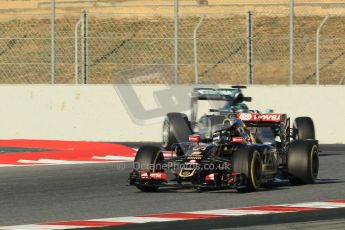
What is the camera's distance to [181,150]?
712 inches

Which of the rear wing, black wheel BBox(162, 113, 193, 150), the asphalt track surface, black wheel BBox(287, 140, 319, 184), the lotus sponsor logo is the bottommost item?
the asphalt track surface

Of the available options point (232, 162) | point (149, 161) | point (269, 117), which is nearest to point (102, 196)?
point (149, 161)

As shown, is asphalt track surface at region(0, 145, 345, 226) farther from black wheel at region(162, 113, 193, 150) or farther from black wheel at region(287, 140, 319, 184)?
black wheel at region(162, 113, 193, 150)

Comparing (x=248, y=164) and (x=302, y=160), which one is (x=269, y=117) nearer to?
(x=302, y=160)

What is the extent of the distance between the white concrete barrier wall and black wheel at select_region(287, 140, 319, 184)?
10963 mm

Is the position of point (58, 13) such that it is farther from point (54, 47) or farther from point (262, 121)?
point (262, 121)

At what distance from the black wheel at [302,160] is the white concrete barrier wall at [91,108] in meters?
11.0

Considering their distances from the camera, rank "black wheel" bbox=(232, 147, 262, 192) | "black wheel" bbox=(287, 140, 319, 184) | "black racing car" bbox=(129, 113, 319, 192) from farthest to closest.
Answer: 1. "black wheel" bbox=(287, 140, 319, 184)
2. "black racing car" bbox=(129, 113, 319, 192)
3. "black wheel" bbox=(232, 147, 262, 192)

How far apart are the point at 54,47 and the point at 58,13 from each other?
39.2 ft

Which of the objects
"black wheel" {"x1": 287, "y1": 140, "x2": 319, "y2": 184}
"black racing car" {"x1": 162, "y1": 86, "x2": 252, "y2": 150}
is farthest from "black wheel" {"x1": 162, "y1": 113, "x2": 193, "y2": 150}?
"black wheel" {"x1": 287, "y1": 140, "x2": 319, "y2": 184}

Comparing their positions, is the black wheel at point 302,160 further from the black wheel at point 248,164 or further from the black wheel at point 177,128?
the black wheel at point 177,128

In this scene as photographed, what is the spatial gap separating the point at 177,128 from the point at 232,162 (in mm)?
8025

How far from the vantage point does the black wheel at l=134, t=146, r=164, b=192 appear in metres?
17.3

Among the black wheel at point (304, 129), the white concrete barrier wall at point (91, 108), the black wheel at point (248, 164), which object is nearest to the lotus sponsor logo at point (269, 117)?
the black wheel at point (248, 164)
